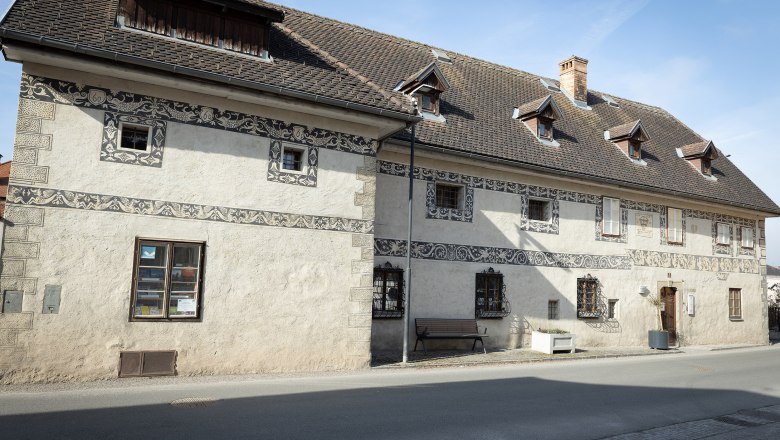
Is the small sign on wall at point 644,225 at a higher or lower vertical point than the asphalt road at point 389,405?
higher

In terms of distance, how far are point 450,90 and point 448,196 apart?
421 centimetres

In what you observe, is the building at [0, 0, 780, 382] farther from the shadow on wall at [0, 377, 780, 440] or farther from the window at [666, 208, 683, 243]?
the window at [666, 208, 683, 243]

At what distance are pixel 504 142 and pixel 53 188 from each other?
12205mm

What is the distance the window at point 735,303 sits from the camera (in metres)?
23.5

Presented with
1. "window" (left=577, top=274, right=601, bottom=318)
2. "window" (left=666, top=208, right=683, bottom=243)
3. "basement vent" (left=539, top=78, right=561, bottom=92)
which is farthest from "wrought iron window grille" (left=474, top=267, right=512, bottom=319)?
"basement vent" (left=539, top=78, right=561, bottom=92)

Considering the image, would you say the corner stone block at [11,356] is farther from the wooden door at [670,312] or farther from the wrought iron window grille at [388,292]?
the wooden door at [670,312]

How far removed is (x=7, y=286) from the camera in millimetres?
9695

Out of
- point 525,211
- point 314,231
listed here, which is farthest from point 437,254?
point 314,231

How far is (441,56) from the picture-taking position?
69.3 feet

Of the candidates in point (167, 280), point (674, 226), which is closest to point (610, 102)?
point (674, 226)

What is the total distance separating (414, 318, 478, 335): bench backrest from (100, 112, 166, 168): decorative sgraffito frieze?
7699mm

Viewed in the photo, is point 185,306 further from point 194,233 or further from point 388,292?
point 388,292

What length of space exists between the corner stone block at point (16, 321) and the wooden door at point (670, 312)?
19466mm

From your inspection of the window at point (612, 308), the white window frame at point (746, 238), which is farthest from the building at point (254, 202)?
the white window frame at point (746, 238)
